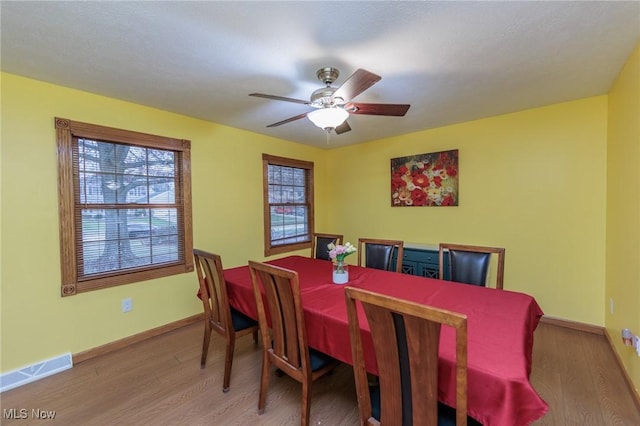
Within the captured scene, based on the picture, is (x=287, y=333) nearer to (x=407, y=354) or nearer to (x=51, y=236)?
(x=407, y=354)

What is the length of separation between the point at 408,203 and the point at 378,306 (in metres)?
3.08

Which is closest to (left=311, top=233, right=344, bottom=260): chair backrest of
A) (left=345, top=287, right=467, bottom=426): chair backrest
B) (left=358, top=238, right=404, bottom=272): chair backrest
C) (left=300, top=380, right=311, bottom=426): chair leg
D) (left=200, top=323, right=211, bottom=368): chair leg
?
(left=358, top=238, right=404, bottom=272): chair backrest

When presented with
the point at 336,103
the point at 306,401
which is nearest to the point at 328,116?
the point at 336,103

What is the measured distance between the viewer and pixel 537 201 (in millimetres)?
2951

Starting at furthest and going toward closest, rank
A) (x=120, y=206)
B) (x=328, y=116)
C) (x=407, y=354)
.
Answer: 1. (x=120, y=206)
2. (x=328, y=116)
3. (x=407, y=354)

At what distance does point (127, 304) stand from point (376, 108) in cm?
290

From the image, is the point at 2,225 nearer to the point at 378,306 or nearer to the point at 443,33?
the point at 378,306

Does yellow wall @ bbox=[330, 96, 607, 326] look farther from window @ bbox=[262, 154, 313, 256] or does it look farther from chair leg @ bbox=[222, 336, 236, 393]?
chair leg @ bbox=[222, 336, 236, 393]

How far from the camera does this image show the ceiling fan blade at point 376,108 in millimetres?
1927

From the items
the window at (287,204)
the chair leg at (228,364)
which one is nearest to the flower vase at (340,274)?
the chair leg at (228,364)

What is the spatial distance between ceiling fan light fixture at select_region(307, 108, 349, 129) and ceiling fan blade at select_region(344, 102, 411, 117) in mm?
93

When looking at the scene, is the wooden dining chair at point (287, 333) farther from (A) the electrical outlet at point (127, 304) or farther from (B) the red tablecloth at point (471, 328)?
(A) the electrical outlet at point (127, 304)

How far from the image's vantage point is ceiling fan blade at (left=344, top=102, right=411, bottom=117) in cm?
193

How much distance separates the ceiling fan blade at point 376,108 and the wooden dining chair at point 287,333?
1.25 meters
